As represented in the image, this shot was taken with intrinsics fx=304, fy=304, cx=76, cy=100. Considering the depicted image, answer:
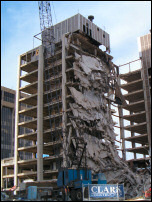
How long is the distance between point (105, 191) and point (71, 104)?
38367 millimetres

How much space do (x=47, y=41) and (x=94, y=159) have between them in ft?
113

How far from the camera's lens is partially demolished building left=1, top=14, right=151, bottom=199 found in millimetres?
73562

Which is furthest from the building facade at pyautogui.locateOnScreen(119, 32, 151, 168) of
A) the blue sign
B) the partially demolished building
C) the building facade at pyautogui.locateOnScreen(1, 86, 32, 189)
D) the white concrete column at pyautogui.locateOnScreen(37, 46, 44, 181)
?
the blue sign

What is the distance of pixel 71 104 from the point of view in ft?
247

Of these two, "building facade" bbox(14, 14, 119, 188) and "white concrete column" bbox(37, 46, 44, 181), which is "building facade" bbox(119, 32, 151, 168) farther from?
"white concrete column" bbox(37, 46, 44, 181)

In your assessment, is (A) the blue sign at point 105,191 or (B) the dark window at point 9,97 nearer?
(A) the blue sign at point 105,191

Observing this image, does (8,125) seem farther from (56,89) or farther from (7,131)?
(56,89)

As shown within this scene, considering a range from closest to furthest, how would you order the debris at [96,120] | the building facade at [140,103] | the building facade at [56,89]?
the debris at [96,120] → the building facade at [56,89] → the building facade at [140,103]

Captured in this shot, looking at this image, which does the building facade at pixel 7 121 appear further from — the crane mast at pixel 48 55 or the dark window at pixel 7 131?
the crane mast at pixel 48 55

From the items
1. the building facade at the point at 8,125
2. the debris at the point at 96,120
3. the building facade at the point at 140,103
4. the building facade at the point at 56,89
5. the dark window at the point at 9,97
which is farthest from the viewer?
the dark window at the point at 9,97

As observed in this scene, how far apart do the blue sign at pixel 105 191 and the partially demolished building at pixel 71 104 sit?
2673 cm

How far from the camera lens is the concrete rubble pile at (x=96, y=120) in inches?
2872

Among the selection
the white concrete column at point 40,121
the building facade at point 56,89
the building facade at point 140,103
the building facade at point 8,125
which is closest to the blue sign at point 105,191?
the building facade at point 56,89

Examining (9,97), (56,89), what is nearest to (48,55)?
(56,89)
